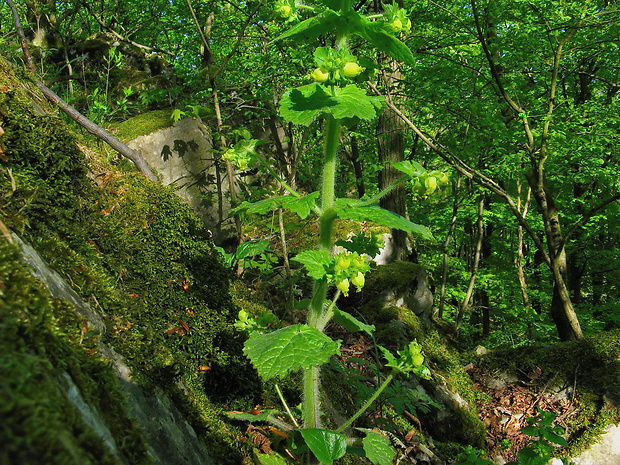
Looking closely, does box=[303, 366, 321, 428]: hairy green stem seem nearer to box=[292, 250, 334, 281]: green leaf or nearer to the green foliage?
the green foliage

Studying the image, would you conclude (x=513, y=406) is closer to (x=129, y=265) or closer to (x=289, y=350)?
(x=289, y=350)

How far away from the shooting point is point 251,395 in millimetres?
1939

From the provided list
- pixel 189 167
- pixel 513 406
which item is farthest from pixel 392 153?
pixel 513 406

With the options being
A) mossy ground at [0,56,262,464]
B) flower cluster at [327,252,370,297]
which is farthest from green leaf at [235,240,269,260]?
flower cluster at [327,252,370,297]

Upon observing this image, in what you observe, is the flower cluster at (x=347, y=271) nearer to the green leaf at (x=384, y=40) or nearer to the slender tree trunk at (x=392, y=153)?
the green leaf at (x=384, y=40)

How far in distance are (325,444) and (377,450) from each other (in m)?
0.24

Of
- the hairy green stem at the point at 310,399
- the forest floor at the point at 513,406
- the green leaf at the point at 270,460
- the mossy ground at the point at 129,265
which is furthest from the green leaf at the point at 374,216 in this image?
the forest floor at the point at 513,406

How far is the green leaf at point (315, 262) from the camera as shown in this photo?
1.42m

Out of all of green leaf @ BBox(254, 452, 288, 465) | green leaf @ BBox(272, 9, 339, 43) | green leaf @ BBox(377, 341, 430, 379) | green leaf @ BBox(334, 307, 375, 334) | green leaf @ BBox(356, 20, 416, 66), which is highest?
green leaf @ BBox(272, 9, 339, 43)

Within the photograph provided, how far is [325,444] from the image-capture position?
4.49ft

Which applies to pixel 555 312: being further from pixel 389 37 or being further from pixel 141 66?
pixel 141 66

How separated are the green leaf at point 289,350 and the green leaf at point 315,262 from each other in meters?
0.22

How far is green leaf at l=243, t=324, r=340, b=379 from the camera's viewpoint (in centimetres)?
122

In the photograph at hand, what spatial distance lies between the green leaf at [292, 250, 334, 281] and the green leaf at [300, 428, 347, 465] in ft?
1.86
